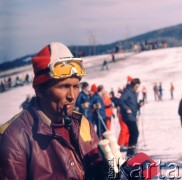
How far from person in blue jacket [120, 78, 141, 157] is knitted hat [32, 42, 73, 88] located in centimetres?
245

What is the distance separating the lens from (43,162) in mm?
1045

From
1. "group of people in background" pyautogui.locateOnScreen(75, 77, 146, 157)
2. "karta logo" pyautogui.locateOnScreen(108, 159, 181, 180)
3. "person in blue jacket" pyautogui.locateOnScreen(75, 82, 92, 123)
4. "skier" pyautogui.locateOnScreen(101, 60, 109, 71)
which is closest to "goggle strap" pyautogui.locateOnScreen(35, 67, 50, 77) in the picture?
"karta logo" pyautogui.locateOnScreen(108, 159, 181, 180)

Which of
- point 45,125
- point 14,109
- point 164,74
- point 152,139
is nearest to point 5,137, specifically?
point 45,125

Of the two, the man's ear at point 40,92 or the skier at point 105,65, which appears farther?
the skier at point 105,65

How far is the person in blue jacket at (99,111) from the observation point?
421 cm

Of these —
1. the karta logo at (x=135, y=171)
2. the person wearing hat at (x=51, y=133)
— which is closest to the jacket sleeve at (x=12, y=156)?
the person wearing hat at (x=51, y=133)

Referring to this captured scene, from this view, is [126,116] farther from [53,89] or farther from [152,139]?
[53,89]

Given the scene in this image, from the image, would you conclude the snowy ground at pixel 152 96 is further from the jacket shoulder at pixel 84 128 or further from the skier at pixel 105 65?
the jacket shoulder at pixel 84 128

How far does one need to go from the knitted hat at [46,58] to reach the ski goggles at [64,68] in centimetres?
1

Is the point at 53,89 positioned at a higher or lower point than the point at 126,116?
higher

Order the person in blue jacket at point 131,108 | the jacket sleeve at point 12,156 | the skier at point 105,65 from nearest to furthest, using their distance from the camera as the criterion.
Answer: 1. the jacket sleeve at point 12,156
2. the person in blue jacket at point 131,108
3. the skier at point 105,65

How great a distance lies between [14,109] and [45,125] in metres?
0.93

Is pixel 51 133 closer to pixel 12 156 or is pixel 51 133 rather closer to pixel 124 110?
pixel 12 156

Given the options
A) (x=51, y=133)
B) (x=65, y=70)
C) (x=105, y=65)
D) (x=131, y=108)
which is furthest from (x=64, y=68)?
(x=105, y=65)
